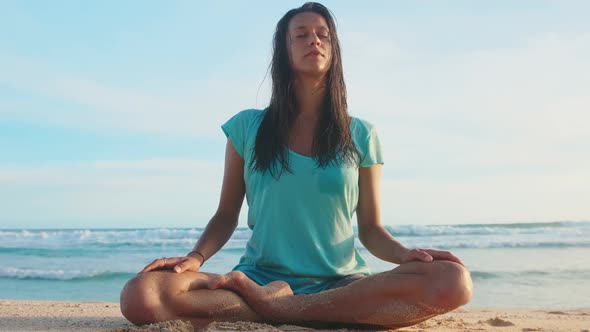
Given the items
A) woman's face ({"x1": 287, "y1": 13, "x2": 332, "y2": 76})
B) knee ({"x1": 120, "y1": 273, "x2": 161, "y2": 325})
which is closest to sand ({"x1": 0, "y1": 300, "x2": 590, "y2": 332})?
knee ({"x1": 120, "y1": 273, "x2": 161, "y2": 325})

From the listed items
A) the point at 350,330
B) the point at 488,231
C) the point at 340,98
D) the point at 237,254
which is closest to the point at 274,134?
the point at 340,98

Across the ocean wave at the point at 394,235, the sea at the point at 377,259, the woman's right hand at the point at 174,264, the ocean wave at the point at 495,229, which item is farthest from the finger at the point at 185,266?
the ocean wave at the point at 495,229

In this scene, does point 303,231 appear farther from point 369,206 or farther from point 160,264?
point 160,264

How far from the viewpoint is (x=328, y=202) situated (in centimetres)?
325

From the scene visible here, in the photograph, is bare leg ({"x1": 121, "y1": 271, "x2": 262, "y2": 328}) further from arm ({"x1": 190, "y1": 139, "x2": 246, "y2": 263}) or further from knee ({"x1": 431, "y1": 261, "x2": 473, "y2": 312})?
knee ({"x1": 431, "y1": 261, "x2": 473, "y2": 312})

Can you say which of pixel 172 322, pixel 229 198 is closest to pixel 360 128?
pixel 229 198

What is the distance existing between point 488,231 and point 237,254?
8.10 meters

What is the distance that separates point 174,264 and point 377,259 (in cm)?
713

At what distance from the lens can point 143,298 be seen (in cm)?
283

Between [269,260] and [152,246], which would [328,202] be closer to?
[269,260]

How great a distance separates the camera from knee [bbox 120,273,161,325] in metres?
2.84

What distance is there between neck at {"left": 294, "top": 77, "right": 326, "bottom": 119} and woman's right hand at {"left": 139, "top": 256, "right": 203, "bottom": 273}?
1051 millimetres

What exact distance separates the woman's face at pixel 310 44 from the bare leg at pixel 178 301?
1.26 metres

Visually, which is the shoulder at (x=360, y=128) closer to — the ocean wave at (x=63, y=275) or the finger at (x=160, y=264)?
the finger at (x=160, y=264)
